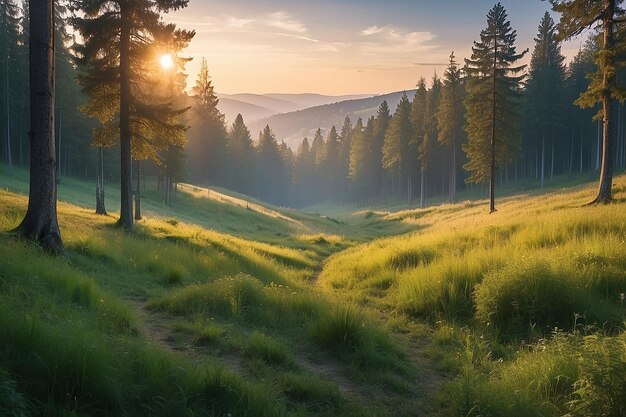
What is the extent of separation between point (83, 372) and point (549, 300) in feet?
23.4

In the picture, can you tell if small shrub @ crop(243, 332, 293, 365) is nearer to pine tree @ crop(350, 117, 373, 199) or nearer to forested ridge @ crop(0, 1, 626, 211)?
forested ridge @ crop(0, 1, 626, 211)

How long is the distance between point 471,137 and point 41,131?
35867 millimetres

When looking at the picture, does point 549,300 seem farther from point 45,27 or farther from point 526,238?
point 45,27

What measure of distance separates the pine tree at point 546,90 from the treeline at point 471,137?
0.47ft

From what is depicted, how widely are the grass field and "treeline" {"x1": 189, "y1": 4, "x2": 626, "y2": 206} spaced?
2402 cm

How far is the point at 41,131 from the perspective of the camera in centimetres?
948

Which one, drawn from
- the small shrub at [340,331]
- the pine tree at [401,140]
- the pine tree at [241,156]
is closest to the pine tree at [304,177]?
the pine tree at [241,156]

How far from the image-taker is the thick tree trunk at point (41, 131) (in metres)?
9.38

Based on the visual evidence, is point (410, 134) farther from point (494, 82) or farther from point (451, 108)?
point (494, 82)

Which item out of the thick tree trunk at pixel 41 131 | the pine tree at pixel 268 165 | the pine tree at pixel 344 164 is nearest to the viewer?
the thick tree trunk at pixel 41 131

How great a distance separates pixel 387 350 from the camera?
6.65m

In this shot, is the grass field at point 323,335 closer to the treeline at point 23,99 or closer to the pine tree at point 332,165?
the treeline at point 23,99


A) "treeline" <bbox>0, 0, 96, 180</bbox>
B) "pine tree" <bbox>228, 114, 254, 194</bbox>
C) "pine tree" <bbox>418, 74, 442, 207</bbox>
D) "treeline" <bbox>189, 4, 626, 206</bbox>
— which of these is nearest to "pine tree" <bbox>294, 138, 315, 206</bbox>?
"treeline" <bbox>189, 4, 626, 206</bbox>

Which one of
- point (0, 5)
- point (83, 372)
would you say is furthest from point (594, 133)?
point (0, 5)
